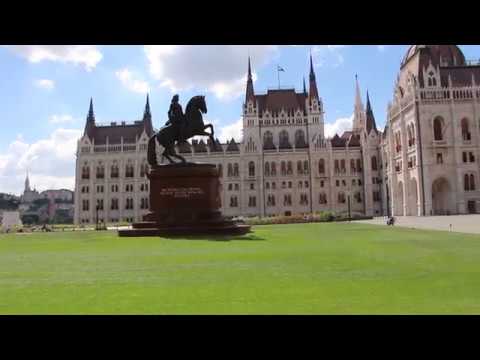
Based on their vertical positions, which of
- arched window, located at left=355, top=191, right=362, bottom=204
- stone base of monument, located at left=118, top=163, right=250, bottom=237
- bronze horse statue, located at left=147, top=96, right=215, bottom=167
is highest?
bronze horse statue, located at left=147, top=96, right=215, bottom=167

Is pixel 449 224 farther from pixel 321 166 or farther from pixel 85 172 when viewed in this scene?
pixel 85 172

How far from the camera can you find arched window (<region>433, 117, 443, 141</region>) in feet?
248

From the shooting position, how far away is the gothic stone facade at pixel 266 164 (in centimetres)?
10119

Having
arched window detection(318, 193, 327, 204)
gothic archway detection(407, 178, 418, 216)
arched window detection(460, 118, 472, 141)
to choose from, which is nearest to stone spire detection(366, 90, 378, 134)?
arched window detection(318, 193, 327, 204)

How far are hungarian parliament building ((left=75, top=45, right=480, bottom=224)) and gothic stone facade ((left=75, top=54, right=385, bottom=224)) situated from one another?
24 cm

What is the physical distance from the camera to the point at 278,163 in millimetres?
103250

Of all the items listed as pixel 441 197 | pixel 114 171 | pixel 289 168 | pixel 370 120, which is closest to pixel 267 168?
pixel 289 168

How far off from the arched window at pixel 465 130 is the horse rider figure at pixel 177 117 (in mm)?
64689

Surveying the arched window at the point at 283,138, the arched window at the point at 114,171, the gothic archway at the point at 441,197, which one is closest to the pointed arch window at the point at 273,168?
the arched window at the point at 283,138

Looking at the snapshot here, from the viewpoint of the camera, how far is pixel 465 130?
7638 centimetres

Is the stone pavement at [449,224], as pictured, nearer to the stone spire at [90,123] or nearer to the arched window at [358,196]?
the arched window at [358,196]

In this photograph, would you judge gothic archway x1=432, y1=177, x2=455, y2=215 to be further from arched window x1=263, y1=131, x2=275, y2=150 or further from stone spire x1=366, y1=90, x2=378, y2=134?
arched window x1=263, y1=131, x2=275, y2=150
